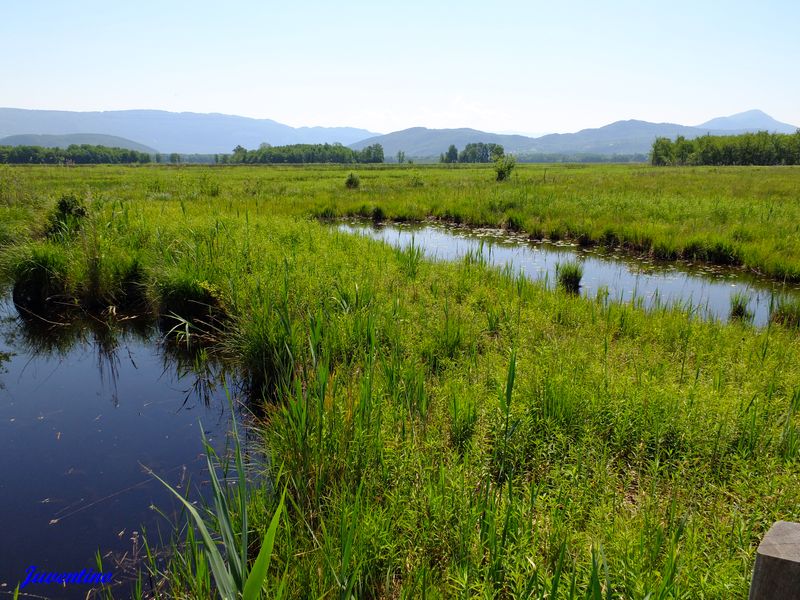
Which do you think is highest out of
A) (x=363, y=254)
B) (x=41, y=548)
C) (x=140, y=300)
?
(x=363, y=254)

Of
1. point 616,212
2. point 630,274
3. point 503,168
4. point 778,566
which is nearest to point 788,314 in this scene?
point 630,274

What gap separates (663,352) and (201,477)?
5.51 m

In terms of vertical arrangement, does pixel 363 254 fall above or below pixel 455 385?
above

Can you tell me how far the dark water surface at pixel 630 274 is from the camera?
9.31 metres

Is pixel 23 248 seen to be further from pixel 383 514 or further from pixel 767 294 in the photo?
pixel 767 294

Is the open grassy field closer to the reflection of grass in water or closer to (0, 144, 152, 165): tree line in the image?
the reflection of grass in water

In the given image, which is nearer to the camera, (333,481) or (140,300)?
(333,481)

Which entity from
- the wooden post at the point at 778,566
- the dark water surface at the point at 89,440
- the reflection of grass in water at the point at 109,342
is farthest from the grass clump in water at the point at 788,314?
the reflection of grass in water at the point at 109,342

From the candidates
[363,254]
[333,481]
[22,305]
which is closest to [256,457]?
[333,481]

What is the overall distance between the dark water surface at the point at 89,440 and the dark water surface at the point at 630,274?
5.47 meters

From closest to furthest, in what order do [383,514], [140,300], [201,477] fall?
[383,514] → [201,477] → [140,300]

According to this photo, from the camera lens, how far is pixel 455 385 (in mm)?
4617

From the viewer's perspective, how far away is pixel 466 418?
4121 millimetres

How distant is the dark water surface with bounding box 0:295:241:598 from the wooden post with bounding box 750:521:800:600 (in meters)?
3.78
